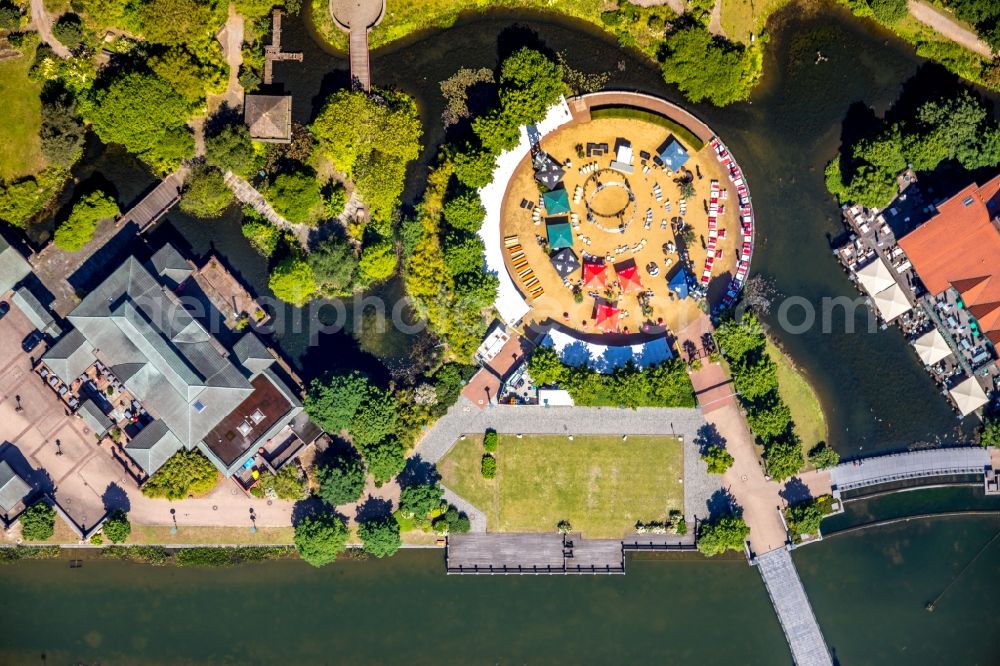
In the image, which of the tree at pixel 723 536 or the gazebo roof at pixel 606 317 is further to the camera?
the gazebo roof at pixel 606 317

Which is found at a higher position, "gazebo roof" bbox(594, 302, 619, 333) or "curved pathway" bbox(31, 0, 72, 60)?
"curved pathway" bbox(31, 0, 72, 60)

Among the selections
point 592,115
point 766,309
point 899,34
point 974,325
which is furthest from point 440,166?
point 974,325

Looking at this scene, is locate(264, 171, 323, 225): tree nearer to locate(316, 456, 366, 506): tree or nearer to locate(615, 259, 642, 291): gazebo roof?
locate(316, 456, 366, 506): tree

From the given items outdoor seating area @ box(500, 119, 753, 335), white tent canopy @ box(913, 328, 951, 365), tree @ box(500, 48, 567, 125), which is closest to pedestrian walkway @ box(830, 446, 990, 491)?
white tent canopy @ box(913, 328, 951, 365)

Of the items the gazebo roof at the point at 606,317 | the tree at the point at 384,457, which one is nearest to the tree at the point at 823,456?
the gazebo roof at the point at 606,317

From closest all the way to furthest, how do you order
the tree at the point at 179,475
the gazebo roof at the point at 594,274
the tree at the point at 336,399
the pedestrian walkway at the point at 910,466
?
the tree at the point at 336,399
the tree at the point at 179,475
the gazebo roof at the point at 594,274
the pedestrian walkway at the point at 910,466

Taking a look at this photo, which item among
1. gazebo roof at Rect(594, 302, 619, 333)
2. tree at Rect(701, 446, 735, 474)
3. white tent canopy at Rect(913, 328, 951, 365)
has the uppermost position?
gazebo roof at Rect(594, 302, 619, 333)

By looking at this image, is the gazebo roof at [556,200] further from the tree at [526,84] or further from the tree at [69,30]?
the tree at [69,30]
